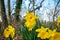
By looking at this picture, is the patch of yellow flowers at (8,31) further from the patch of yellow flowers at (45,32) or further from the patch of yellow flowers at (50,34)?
the patch of yellow flowers at (50,34)

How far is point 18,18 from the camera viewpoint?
Answer: 684cm

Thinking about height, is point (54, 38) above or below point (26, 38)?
above

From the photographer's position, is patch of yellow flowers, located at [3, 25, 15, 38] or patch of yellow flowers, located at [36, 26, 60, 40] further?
patch of yellow flowers, located at [3, 25, 15, 38]

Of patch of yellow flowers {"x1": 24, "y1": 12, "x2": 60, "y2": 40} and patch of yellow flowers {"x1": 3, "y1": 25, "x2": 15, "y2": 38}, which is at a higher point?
patch of yellow flowers {"x1": 24, "y1": 12, "x2": 60, "y2": 40}

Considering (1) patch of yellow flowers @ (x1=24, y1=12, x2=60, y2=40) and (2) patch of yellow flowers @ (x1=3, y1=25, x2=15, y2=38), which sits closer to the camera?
(1) patch of yellow flowers @ (x1=24, y1=12, x2=60, y2=40)

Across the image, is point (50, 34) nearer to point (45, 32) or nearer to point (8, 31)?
point (45, 32)

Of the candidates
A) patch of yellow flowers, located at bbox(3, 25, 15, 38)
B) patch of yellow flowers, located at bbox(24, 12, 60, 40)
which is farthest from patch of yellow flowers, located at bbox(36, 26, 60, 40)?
patch of yellow flowers, located at bbox(3, 25, 15, 38)

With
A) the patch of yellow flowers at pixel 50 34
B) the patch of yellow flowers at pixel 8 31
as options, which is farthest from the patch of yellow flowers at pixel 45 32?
the patch of yellow flowers at pixel 8 31

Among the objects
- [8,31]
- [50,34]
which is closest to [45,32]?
[50,34]

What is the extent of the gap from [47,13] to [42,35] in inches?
334

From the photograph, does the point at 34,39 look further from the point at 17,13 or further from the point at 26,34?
the point at 17,13

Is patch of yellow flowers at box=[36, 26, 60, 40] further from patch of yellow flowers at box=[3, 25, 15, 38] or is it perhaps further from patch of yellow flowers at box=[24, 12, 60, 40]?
patch of yellow flowers at box=[3, 25, 15, 38]

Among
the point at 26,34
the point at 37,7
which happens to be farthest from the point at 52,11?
the point at 26,34

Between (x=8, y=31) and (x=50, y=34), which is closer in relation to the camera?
(x=50, y=34)
